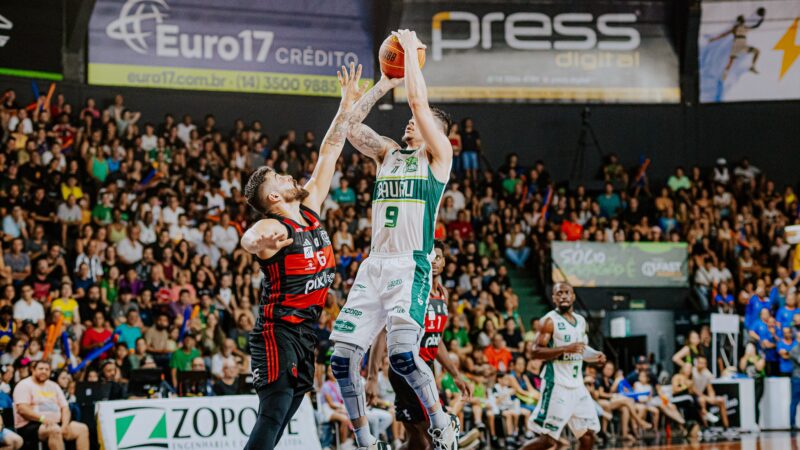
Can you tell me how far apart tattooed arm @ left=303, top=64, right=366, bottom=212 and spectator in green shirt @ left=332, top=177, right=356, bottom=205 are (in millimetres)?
11916

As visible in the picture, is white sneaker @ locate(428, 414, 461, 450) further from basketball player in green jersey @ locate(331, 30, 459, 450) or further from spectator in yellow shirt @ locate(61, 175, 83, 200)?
spectator in yellow shirt @ locate(61, 175, 83, 200)

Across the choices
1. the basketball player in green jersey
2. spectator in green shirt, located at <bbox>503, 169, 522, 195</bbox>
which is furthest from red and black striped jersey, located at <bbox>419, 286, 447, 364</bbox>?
spectator in green shirt, located at <bbox>503, 169, 522, 195</bbox>

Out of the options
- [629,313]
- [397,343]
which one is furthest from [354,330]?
[629,313]

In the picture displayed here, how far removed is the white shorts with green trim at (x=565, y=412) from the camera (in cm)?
967

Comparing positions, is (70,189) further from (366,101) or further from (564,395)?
(366,101)

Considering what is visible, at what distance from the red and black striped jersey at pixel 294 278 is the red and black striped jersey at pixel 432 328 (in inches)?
88.5

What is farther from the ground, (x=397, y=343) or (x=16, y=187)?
(x=16, y=187)

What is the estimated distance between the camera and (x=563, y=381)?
9.90m

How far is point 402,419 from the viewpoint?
8.68 metres

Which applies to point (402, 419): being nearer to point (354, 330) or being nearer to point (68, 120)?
point (354, 330)

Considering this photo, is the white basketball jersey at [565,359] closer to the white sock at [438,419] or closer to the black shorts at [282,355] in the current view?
the white sock at [438,419]

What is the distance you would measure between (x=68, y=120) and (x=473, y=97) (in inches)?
375

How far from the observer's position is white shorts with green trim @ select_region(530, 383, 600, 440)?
9.67 metres

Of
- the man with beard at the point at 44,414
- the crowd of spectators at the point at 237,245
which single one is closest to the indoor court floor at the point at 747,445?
the crowd of spectators at the point at 237,245
